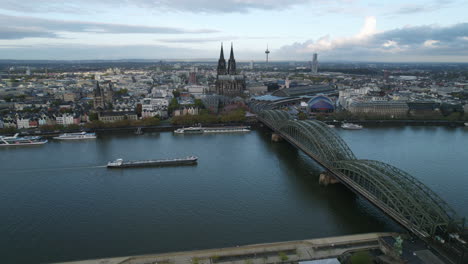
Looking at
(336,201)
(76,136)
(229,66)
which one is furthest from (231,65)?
(336,201)

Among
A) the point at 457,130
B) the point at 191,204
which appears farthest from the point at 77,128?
the point at 457,130

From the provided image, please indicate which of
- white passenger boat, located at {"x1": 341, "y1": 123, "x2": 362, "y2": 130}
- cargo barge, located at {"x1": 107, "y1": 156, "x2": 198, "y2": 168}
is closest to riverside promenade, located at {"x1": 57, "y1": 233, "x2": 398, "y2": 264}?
cargo barge, located at {"x1": 107, "y1": 156, "x2": 198, "y2": 168}

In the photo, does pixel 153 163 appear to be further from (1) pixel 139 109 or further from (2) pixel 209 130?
(1) pixel 139 109

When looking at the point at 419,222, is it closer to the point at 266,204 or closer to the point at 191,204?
the point at 266,204

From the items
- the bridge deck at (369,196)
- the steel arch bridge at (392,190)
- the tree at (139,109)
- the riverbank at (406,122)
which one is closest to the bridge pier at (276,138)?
the steel arch bridge at (392,190)

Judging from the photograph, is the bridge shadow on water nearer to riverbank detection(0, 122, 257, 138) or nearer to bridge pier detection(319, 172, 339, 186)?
bridge pier detection(319, 172, 339, 186)

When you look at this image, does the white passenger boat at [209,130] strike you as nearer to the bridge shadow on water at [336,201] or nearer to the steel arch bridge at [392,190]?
the bridge shadow on water at [336,201]
